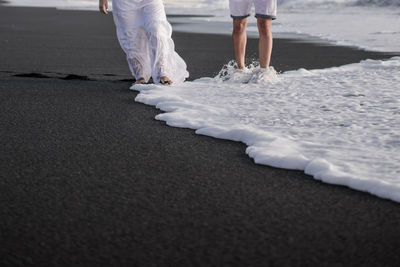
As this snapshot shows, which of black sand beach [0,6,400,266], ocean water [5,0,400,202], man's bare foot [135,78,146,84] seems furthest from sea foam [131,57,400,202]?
man's bare foot [135,78,146,84]

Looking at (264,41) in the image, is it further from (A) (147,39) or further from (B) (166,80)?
(A) (147,39)

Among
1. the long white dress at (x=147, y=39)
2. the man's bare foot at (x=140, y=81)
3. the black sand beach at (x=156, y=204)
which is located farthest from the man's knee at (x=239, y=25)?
the black sand beach at (x=156, y=204)

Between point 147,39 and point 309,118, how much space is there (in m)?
2.23

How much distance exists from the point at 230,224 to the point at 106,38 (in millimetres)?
9261

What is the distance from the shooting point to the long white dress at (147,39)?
5.56m

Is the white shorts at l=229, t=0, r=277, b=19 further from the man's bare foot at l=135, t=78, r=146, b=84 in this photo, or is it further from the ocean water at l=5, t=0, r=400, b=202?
the man's bare foot at l=135, t=78, r=146, b=84

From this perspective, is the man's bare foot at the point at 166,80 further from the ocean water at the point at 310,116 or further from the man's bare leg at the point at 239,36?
the man's bare leg at the point at 239,36

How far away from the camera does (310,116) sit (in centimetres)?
413

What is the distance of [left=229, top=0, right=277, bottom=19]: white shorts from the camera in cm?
554

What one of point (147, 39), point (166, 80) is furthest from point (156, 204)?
point (147, 39)

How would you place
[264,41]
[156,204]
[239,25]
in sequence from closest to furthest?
[156,204] → [264,41] → [239,25]

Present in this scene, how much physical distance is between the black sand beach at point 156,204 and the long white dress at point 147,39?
133cm

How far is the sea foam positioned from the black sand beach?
0.11 meters

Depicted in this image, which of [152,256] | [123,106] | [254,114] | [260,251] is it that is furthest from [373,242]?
[123,106]
